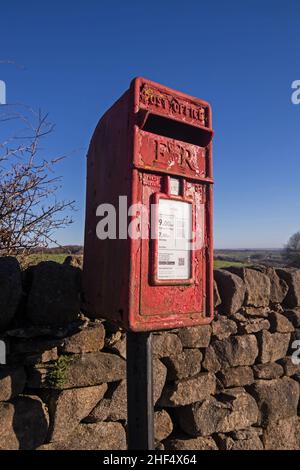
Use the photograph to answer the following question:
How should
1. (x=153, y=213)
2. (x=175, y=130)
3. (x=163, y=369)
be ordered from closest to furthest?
(x=153, y=213) → (x=175, y=130) → (x=163, y=369)

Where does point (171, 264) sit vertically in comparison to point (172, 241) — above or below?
below

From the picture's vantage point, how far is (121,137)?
1.85m

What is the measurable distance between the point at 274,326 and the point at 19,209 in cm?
219

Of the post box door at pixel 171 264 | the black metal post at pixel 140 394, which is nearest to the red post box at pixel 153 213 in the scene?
the post box door at pixel 171 264

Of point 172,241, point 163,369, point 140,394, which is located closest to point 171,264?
point 172,241

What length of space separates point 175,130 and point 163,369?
4.89 ft

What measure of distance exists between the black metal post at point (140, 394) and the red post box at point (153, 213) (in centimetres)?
21

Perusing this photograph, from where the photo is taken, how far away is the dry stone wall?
77.0 inches

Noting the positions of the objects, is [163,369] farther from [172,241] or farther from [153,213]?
[153,213]

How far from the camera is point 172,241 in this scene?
185cm

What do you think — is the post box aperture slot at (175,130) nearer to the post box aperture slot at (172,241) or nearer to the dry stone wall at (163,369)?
the post box aperture slot at (172,241)

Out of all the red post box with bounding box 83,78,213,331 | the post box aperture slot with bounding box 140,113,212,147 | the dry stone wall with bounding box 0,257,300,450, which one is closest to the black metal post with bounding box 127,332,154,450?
the red post box with bounding box 83,78,213,331
